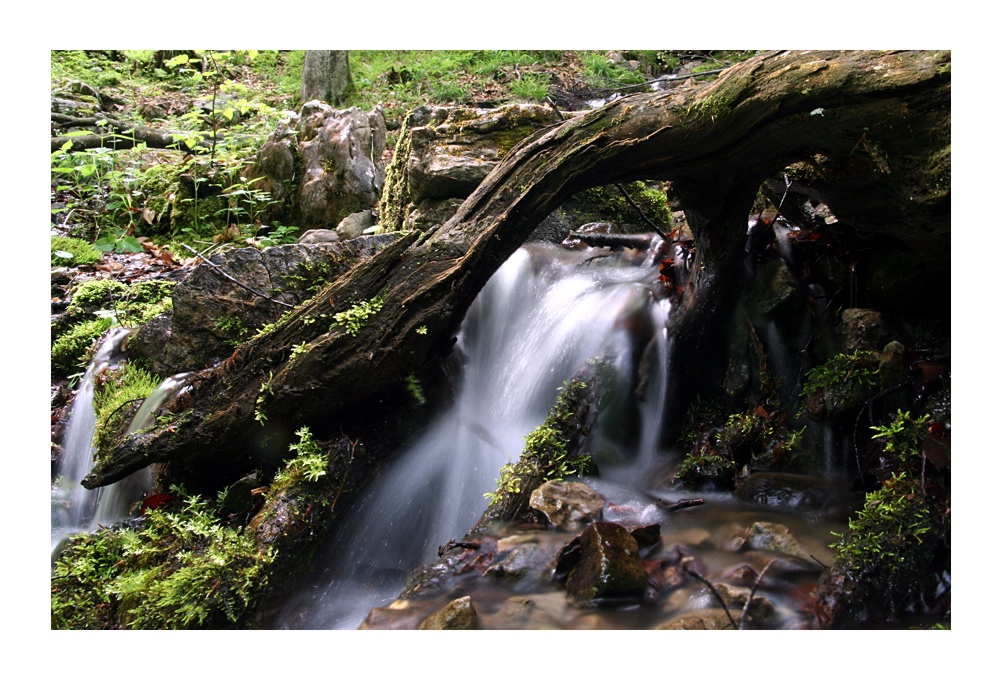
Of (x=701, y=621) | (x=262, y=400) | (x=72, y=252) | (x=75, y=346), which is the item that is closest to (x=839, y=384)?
(x=701, y=621)

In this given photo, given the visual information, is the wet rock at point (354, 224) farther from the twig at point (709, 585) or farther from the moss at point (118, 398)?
the twig at point (709, 585)

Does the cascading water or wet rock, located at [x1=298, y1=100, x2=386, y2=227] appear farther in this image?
wet rock, located at [x1=298, y1=100, x2=386, y2=227]

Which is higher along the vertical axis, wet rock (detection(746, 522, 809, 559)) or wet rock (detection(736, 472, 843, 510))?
wet rock (detection(736, 472, 843, 510))

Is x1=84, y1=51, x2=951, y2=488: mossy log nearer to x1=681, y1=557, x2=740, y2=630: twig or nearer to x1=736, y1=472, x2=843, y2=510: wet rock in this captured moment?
x1=736, y1=472, x2=843, y2=510: wet rock

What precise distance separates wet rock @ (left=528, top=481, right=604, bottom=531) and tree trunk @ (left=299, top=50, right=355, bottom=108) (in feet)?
18.0

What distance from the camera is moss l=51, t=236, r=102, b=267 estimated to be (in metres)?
4.43

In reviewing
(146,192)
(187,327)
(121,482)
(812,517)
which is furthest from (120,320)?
(812,517)

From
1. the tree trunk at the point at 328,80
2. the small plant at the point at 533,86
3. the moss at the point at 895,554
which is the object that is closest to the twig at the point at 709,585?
the moss at the point at 895,554

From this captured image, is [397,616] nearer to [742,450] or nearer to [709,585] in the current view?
[709,585]

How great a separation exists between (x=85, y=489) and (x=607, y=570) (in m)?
2.50

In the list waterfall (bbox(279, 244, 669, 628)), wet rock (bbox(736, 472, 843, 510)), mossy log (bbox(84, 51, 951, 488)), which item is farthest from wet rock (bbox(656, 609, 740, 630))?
mossy log (bbox(84, 51, 951, 488))

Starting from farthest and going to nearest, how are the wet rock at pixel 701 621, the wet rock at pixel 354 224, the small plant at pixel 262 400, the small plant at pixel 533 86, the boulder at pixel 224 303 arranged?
1. the small plant at pixel 533 86
2. the wet rock at pixel 354 224
3. the boulder at pixel 224 303
4. the small plant at pixel 262 400
5. the wet rock at pixel 701 621

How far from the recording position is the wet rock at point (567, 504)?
2.51m

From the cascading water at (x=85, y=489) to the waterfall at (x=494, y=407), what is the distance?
108 cm
